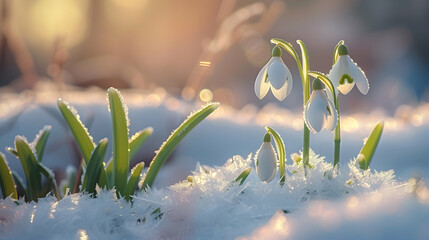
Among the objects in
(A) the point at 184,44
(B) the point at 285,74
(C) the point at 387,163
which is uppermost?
(A) the point at 184,44

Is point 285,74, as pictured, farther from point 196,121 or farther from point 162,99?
point 162,99

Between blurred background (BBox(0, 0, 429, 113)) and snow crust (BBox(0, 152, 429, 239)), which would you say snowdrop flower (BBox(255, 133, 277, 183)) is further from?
blurred background (BBox(0, 0, 429, 113))

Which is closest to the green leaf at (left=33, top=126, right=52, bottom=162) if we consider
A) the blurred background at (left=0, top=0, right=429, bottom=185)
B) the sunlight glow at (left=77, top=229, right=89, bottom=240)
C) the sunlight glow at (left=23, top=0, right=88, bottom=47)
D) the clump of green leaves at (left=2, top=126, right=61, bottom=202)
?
the clump of green leaves at (left=2, top=126, right=61, bottom=202)

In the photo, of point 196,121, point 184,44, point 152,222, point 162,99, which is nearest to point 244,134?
point 162,99

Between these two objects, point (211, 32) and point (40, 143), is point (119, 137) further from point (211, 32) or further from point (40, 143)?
point (211, 32)

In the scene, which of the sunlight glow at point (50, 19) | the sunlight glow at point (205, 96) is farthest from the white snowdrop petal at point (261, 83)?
the sunlight glow at point (50, 19)

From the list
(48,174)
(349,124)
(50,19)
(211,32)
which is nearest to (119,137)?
(48,174)
